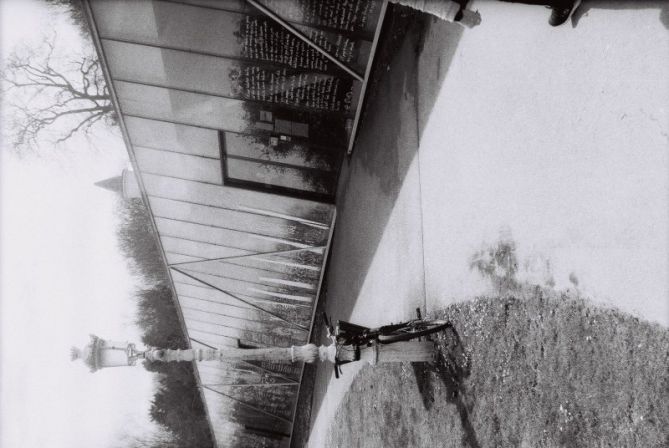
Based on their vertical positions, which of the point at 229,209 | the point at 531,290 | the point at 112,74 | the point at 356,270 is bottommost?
the point at 531,290

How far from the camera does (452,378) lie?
4.43 m

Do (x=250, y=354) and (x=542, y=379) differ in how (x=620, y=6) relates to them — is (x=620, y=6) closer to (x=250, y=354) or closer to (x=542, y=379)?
(x=542, y=379)

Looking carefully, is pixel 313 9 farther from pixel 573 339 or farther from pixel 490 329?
pixel 573 339

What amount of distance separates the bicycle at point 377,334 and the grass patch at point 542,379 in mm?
180

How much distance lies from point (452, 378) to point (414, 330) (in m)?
0.62

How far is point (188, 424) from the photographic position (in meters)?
23.6

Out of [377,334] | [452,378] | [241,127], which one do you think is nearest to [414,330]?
[377,334]

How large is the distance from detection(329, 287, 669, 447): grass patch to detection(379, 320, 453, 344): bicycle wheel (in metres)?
0.12

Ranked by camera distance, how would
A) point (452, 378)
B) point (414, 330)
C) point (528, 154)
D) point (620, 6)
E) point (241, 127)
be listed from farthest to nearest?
point (241, 127) < point (414, 330) < point (452, 378) < point (528, 154) < point (620, 6)

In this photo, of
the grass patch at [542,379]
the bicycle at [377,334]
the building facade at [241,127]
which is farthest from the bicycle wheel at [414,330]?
the building facade at [241,127]

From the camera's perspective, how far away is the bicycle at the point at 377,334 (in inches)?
183

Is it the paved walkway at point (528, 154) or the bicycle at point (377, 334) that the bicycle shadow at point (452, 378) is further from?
the paved walkway at point (528, 154)

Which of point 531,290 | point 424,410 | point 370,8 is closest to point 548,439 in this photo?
point 531,290

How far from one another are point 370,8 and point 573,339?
12.2 ft
